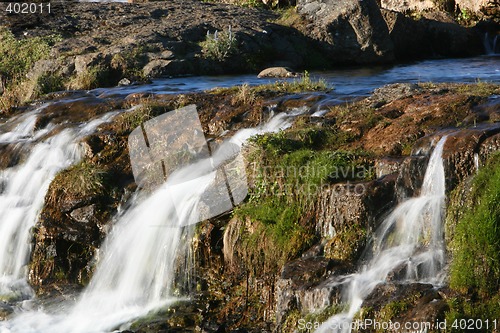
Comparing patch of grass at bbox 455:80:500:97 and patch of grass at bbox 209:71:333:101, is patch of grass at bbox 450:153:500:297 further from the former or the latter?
patch of grass at bbox 209:71:333:101

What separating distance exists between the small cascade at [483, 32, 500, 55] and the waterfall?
14.2m

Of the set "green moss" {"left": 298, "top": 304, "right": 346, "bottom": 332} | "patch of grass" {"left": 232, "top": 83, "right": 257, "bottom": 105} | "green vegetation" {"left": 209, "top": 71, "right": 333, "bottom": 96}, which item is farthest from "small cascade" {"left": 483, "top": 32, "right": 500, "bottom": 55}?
"green moss" {"left": 298, "top": 304, "right": 346, "bottom": 332}

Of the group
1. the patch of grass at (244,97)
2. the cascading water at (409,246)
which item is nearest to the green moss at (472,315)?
the cascading water at (409,246)

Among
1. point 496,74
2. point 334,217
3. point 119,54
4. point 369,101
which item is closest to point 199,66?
point 119,54

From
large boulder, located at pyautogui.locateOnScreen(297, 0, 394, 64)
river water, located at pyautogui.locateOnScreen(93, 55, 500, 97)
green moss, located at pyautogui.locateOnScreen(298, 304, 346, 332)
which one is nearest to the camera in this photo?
green moss, located at pyautogui.locateOnScreen(298, 304, 346, 332)

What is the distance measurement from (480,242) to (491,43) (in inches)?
704

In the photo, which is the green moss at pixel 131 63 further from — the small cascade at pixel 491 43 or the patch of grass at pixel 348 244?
the patch of grass at pixel 348 244

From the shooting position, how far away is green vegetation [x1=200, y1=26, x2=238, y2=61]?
2191 centimetres

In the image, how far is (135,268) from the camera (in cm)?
1127

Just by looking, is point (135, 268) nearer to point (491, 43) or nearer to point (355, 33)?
point (355, 33)

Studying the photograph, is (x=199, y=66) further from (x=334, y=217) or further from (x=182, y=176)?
(x=334, y=217)

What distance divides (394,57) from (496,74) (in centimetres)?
522

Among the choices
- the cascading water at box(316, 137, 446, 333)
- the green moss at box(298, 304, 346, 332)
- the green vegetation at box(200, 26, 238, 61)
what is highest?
the green vegetation at box(200, 26, 238, 61)

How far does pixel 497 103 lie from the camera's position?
11.5 meters
